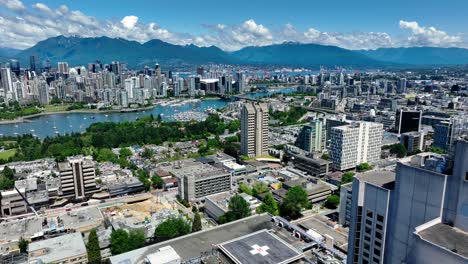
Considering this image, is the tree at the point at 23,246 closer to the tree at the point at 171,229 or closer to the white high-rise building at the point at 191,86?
the tree at the point at 171,229

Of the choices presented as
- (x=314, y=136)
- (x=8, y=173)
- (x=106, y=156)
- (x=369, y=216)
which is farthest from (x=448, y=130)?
(x=8, y=173)

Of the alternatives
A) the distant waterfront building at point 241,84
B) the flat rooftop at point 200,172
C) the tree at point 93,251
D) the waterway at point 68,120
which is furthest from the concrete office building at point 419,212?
the distant waterfront building at point 241,84

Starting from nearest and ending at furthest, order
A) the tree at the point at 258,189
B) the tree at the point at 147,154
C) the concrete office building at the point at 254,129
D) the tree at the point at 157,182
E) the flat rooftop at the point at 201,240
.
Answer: the flat rooftop at the point at 201,240 < the tree at the point at 258,189 < the tree at the point at 157,182 < the concrete office building at the point at 254,129 < the tree at the point at 147,154

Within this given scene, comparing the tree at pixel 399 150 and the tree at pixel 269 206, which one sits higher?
the tree at pixel 399 150

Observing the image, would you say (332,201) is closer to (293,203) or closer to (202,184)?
(293,203)

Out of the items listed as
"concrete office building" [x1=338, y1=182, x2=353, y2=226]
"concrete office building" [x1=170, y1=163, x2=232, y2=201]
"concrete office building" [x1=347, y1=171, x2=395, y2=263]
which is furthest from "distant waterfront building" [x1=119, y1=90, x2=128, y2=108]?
"concrete office building" [x1=347, y1=171, x2=395, y2=263]

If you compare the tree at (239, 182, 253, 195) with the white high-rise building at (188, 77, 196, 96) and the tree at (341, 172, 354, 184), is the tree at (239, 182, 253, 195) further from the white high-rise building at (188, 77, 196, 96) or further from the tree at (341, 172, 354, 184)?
the white high-rise building at (188, 77, 196, 96)

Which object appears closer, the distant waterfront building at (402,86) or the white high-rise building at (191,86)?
the distant waterfront building at (402,86)
